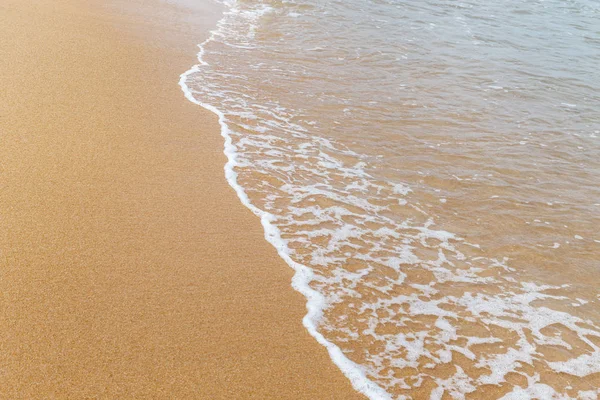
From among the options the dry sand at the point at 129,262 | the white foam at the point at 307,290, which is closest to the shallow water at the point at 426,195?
the white foam at the point at 307,290

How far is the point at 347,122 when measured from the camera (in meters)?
6.12

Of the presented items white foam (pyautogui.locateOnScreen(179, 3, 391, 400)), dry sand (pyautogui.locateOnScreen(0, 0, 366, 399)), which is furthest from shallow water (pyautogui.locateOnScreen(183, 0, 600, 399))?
dry sand (pyautogui.locateOnScreen(0, 0, 366, 399))

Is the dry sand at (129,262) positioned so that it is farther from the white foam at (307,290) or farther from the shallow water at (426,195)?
the shallow water at (426,195)

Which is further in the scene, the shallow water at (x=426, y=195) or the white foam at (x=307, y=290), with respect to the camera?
the shallow water at (x=426, y=195)

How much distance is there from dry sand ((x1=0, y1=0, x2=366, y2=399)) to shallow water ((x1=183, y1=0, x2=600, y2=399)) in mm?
261

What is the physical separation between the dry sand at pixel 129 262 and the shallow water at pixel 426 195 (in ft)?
0.86

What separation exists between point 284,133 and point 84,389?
11.7 feet

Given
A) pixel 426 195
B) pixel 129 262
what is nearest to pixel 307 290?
pixel 129 262

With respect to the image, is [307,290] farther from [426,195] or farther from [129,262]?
[426,195]

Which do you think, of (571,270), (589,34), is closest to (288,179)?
(571,270)

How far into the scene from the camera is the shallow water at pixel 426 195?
3.30m

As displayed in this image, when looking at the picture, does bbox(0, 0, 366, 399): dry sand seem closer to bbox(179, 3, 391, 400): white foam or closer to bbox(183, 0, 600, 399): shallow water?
bbox(179, 3, 391, 400): white foam

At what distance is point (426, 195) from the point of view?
16.0 ft

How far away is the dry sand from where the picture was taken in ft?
9.18
